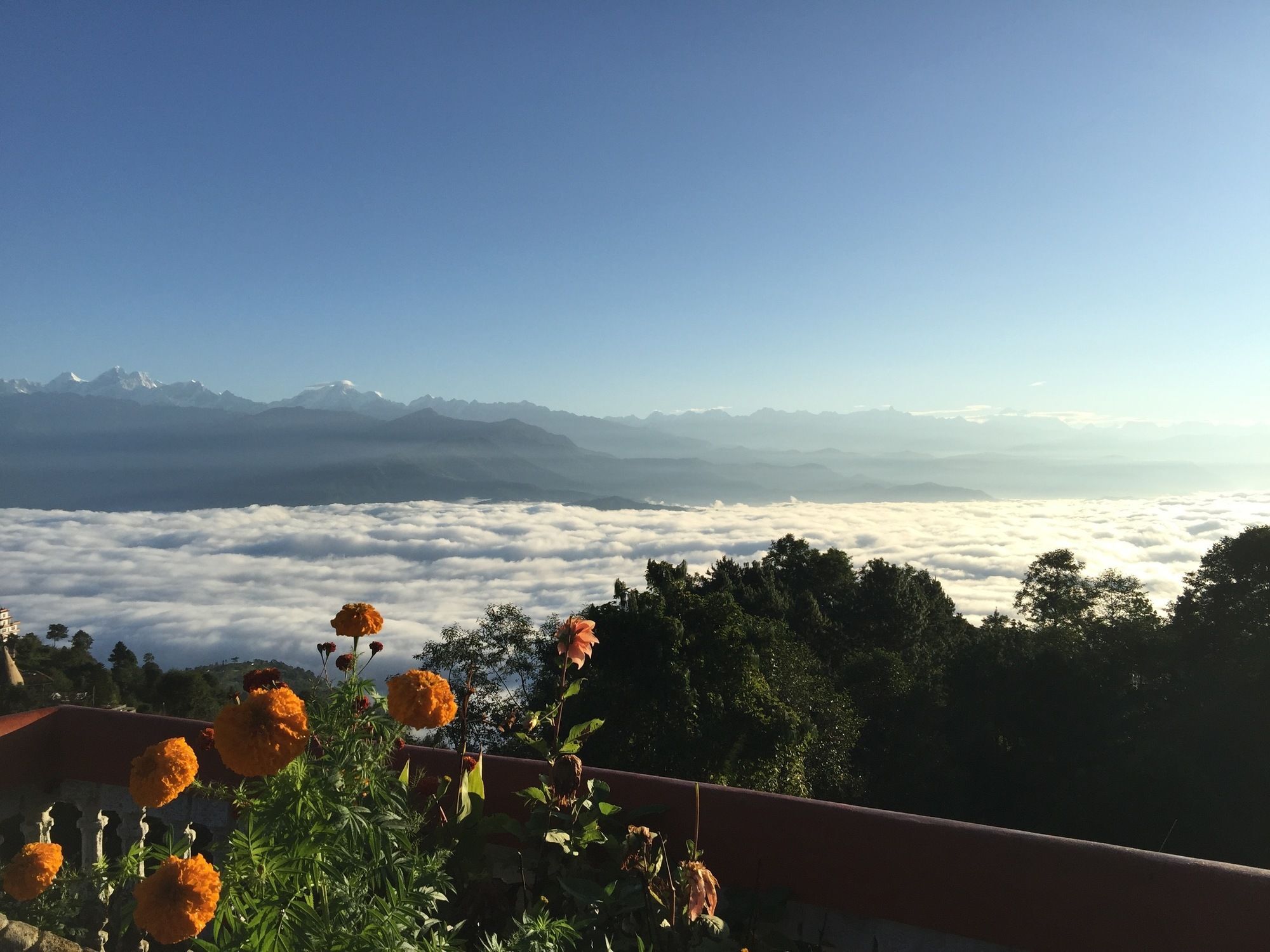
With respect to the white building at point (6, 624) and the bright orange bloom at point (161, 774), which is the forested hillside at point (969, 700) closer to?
the white building at point (6, 624)

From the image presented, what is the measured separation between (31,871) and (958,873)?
1914 mm

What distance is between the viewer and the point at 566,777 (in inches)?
69.7

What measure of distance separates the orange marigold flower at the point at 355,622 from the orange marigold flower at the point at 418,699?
0.53 ft

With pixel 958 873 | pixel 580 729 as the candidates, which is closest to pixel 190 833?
pixel 580 729

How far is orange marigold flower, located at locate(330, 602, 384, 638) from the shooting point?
163 cm

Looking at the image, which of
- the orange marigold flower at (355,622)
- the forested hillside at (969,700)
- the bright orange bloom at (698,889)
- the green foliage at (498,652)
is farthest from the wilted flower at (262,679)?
the green foliage at (498,652)

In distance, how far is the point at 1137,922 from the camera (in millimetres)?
1424

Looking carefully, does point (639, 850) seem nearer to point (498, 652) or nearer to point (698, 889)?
point (698, 889)

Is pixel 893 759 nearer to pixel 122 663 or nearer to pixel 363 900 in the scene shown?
pixel 122 663

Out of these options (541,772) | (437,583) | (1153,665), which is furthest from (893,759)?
(437,583)

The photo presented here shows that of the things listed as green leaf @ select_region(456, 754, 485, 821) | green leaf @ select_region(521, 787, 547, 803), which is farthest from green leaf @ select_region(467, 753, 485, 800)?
green leaf @ select_region(521, 787, 547, 803)

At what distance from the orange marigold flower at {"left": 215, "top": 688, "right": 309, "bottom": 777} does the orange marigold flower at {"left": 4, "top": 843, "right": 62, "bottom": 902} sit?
2.79ft

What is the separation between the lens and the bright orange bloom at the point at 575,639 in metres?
2.13

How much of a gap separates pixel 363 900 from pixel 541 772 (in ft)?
2.22
